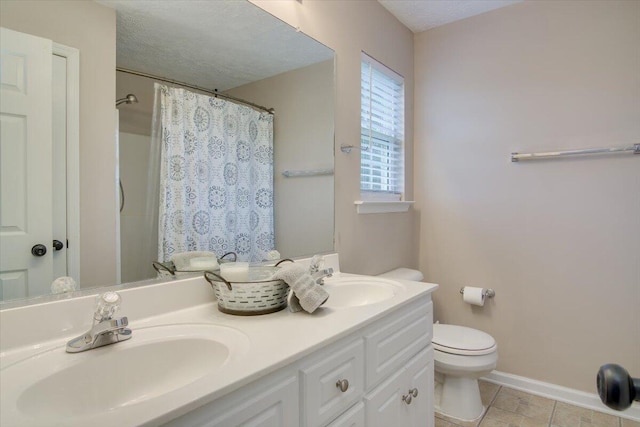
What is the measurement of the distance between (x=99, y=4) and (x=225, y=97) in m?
0.46

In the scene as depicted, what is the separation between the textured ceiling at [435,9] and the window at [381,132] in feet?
1.27

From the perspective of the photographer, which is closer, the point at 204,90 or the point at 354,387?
the point at 354,387

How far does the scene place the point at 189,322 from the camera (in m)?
0.97

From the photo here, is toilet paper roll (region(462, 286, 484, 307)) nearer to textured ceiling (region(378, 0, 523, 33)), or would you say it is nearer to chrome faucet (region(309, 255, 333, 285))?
chrome faucet (region(309, 255, 333, 285))

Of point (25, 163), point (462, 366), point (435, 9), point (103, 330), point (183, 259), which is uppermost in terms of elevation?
point (435, 9)

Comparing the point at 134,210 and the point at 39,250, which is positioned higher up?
the point at 134,210

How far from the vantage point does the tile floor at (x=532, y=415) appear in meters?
1.80

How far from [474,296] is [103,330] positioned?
2.08 metres

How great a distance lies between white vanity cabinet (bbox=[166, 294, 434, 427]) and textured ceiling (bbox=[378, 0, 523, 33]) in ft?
6.00

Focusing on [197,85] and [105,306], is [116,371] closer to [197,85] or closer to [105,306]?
[105,306]

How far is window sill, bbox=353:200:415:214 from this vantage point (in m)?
1.95

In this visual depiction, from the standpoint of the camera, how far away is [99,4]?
97cm

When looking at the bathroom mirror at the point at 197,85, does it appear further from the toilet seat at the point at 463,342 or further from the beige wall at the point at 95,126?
the toilet seat at the point at 463,342

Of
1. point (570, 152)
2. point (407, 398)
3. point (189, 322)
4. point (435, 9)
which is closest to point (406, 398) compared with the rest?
point (407, 398)
